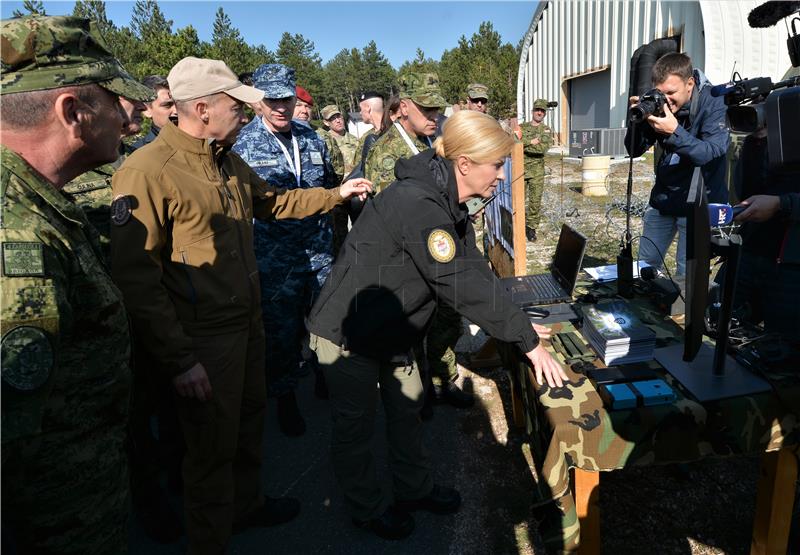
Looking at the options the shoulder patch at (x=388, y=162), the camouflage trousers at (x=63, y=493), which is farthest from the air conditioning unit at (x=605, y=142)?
the camouflage trousers at (x=63, y=493)

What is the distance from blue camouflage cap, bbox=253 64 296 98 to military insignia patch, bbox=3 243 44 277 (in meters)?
2.25

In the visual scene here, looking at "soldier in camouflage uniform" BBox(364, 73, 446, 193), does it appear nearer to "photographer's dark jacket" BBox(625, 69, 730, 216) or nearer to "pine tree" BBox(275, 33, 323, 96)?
"photographer's dark jacket" BBox(625, 69, 730, 216)

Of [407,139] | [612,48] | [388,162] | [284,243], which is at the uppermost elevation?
[612,48]

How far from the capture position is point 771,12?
7.27 ft

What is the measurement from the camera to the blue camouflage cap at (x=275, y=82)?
3077 millimetres

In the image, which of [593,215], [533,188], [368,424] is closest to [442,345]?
[368,424]

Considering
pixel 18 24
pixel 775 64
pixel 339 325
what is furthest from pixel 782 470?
pixel 775 64

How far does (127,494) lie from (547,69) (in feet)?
78.7

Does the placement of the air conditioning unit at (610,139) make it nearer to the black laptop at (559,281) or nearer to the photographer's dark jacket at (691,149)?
the photographer's dark jacket at (691,149)

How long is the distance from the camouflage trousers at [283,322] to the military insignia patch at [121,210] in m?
1.50

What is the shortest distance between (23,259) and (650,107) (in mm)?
3027

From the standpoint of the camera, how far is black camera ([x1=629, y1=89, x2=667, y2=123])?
2.85 meters

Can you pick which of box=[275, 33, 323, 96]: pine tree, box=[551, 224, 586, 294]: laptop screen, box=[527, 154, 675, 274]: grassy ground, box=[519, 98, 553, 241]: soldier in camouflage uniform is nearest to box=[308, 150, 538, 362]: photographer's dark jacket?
box=[551, 224, 586, 294]: laptop screen

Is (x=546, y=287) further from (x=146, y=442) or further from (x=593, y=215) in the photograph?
(x=593, y=215)
